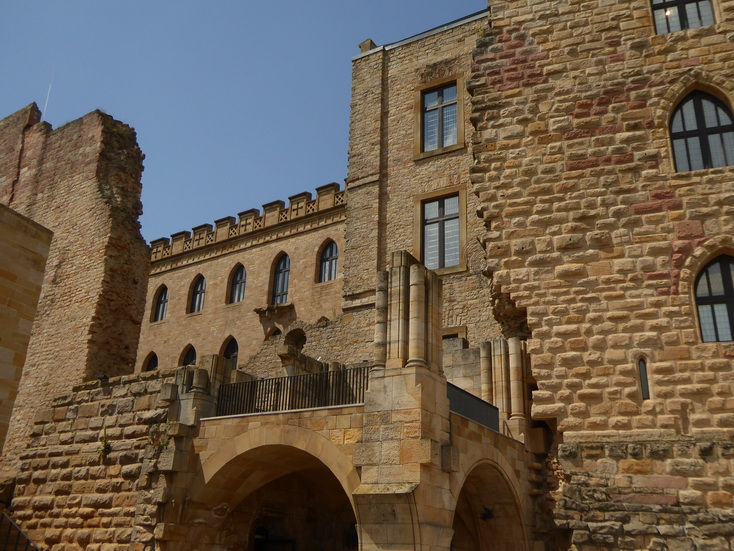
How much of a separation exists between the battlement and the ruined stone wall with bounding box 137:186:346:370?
63 millimetres

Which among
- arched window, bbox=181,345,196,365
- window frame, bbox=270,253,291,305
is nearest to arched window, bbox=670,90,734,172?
window frame, bbox=270,253,291,305

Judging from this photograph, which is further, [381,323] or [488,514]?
[488,514]

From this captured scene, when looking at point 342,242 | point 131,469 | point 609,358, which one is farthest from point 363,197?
point 609,358

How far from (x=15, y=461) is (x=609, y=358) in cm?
1269

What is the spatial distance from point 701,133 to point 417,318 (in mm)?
4692

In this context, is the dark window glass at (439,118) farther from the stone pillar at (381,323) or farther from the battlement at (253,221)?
the stone pillar at (381,323)

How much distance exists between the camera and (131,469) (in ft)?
38.9

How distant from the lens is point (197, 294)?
31.2m

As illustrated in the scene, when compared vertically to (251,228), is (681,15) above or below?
below

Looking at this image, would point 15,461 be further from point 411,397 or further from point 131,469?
point 411,397

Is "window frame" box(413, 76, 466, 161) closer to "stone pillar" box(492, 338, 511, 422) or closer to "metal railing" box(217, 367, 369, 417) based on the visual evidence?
"stone pillar" box(492, 338, 511, 422)

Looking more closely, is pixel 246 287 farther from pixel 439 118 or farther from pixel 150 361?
pixel 439 118

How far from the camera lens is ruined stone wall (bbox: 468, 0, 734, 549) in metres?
8.35

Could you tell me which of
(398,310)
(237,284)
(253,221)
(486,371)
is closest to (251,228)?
(253,221)
